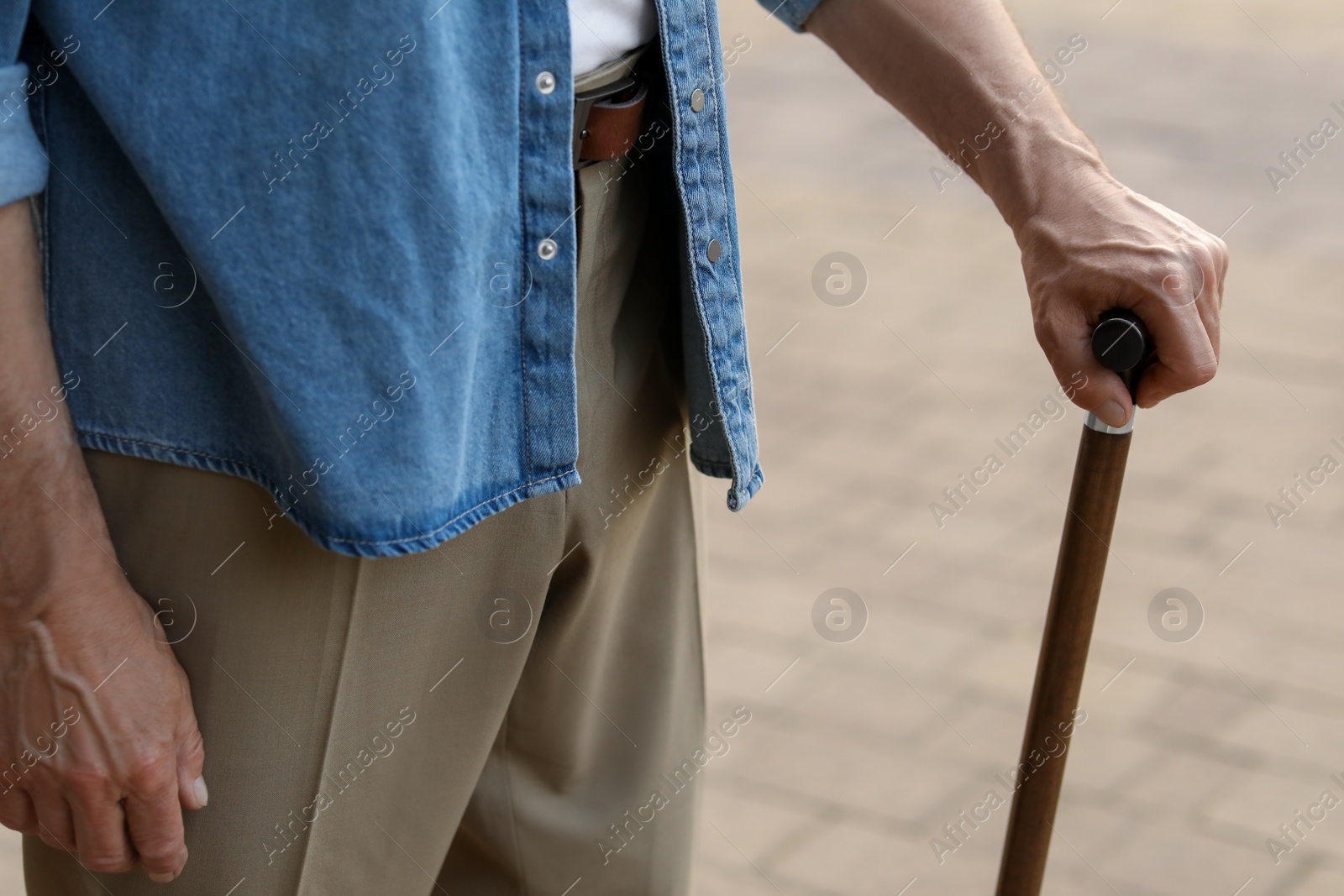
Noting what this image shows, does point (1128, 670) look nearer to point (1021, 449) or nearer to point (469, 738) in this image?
point (1021, 449)

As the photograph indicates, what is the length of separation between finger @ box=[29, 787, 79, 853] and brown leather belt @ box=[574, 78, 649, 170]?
0.69m

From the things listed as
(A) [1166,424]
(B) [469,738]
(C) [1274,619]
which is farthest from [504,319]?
(A) [1166,424]

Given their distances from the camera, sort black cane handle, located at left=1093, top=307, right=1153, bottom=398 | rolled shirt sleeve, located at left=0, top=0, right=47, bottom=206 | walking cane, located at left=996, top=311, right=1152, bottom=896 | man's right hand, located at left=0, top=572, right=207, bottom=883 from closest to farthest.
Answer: rolled shirt sleeve, located at left=0, top=0, right=47, bottom=206, man's right hand, located at left=0, top=572, right=207, bottom=883, black cane handle, located at left=1093, top=307, right=1153, bottom=398, walking cane, located at left=996, top=311, right=1152, bottom=896

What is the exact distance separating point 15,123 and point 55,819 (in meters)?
A: 0.55

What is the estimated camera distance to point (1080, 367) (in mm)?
1284

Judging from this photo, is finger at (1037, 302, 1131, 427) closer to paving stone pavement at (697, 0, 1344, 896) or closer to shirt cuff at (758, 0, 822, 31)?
shirt cuff at (758, 0, 822, 31)

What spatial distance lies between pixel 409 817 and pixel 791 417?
2594 millimetres

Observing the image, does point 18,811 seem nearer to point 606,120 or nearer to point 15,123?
point 15,123

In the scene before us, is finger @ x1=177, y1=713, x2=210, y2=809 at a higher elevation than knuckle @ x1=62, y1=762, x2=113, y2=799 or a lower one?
lower

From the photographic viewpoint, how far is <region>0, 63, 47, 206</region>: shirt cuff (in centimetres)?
→ 91

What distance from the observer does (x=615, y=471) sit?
1354 millimetres

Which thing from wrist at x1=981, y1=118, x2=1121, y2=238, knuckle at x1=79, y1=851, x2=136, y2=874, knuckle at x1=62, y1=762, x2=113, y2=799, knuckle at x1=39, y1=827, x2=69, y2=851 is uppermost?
knuckle at x1=62, y1=762, x2=113, y2=799

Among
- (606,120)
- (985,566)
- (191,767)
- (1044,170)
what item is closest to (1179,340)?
(1044,170)

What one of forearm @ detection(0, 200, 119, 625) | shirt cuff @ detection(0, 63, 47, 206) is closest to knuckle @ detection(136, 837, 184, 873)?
forearm @ detection(0, 200, 119, 625)
